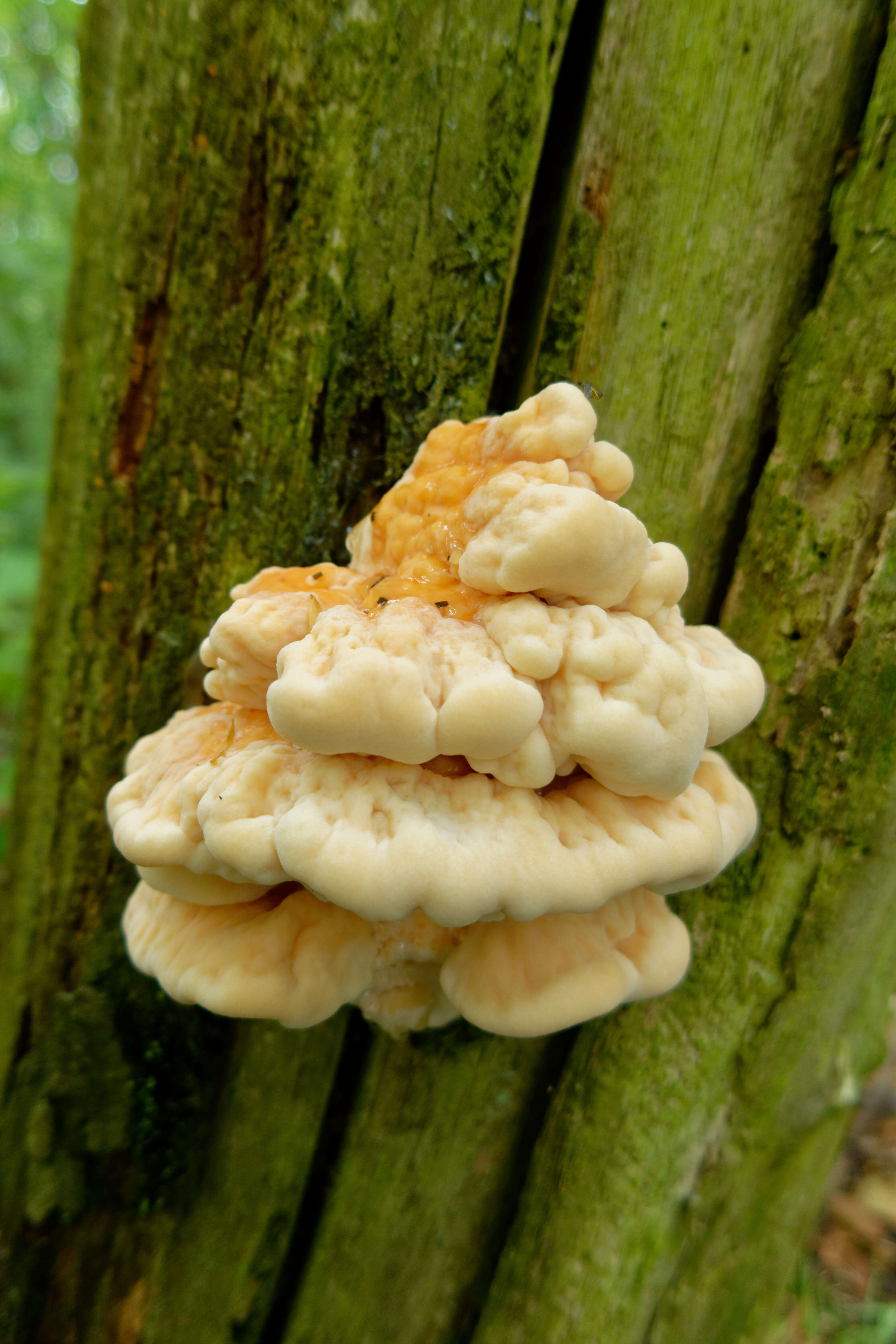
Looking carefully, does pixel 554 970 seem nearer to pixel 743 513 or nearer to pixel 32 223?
Answer: pixel 743 513

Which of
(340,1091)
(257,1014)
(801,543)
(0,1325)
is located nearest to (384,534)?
(257,1014)

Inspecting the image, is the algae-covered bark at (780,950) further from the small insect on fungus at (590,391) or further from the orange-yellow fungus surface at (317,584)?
the orange-yellow fungus surface at (317,584)

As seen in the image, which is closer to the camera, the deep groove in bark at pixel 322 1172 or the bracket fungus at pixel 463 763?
the bracket fungus at pixel 463 763

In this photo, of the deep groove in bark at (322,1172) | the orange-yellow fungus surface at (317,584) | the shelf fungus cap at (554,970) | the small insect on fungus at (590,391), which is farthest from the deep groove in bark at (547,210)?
the deep groove in bark at (322,1172)

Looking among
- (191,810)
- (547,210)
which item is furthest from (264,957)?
(547,210)

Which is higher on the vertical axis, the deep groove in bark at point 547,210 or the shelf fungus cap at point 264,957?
the deep groove in bark at point 547,210

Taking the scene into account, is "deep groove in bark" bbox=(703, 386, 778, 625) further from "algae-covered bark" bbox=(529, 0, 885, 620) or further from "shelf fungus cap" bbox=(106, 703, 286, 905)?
"shelf fungus cap" bbox=(106, 703, 286, 905)

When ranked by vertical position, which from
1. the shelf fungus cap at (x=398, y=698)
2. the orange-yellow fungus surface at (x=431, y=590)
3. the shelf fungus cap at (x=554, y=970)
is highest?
the orange-yellow fungus surface at (x=431, y=590)

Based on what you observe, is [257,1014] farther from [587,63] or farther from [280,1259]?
[587,63]
